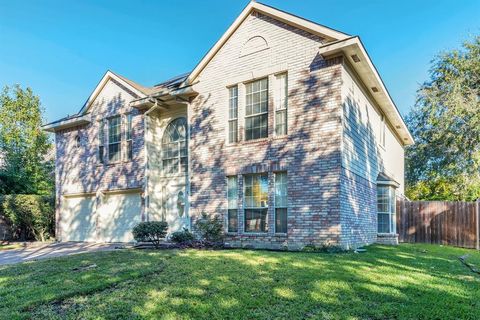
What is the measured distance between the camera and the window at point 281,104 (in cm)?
1037

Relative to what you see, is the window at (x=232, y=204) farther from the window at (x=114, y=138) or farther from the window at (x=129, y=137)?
the window at (x=114, y=138)

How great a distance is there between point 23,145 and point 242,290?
2353cm

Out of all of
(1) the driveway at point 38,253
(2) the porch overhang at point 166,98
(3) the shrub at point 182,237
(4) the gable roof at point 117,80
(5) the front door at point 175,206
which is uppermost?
(4) the gable roof at point 117,80

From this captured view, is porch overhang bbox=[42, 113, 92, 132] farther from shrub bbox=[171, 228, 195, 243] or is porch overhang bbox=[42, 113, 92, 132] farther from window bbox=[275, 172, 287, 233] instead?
window bbox=[275, 172, 287, 233]

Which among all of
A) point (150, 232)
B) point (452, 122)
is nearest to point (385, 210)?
point (150, 232)

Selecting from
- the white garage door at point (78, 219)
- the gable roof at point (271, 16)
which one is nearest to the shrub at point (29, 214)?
the white garage door at point (78, 219)

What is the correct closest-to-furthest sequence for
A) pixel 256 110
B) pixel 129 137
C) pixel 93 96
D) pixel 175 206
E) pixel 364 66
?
pixel 364 66 < pixel 256 110 < pixel 175 206 < pixel 129 137 < pixel 93 96

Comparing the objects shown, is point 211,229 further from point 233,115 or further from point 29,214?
point 29,214

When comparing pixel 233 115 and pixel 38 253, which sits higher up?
pixel 233 115

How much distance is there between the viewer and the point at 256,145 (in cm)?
1073

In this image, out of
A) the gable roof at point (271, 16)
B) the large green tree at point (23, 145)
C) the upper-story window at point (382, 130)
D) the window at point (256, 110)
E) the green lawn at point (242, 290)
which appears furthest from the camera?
the large green tree at point (23, 145)

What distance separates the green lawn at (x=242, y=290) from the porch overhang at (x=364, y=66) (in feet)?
18.6

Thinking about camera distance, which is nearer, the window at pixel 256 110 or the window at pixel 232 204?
the window at pixel 256 110

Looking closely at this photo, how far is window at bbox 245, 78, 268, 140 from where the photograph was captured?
35.3 feet
